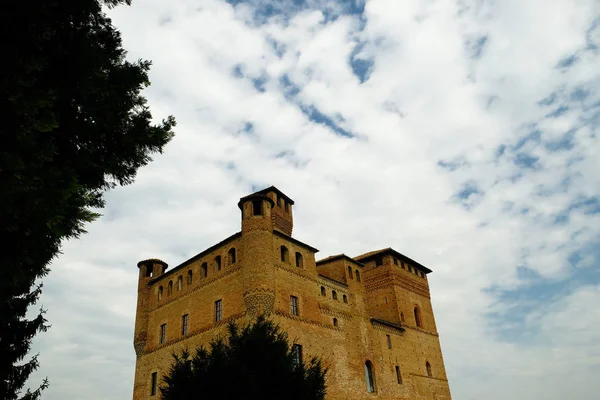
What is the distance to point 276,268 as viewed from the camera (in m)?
23.3

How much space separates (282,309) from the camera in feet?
74.0

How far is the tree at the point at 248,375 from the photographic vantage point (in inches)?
454

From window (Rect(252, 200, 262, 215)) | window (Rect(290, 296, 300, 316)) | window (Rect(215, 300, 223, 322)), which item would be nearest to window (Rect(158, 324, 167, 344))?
window (Rect(215, 300, 223, 322))

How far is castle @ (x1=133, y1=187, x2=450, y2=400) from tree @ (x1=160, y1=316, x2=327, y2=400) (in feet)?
25.1

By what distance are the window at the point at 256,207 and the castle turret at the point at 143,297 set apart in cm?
995

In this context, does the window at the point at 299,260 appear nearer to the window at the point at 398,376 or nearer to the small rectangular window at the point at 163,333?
the small rectangular window at the point at 163,333

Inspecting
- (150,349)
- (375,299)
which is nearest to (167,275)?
(150,349)

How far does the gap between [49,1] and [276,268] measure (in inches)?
722

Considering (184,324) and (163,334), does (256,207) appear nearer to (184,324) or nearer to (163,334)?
(184,324)

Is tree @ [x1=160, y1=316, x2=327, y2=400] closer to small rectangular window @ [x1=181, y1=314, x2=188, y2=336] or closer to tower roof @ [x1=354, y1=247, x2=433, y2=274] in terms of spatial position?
small rectangular window @ [x1=181, y1=314, x2=188, y2=336]

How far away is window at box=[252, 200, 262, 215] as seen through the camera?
24.0 meters

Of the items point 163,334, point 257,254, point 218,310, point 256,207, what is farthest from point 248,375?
point 163,334

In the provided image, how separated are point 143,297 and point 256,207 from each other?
11667mm

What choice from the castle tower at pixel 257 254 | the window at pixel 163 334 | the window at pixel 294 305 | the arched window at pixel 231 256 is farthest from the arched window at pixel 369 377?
the window at pixel 163 334
